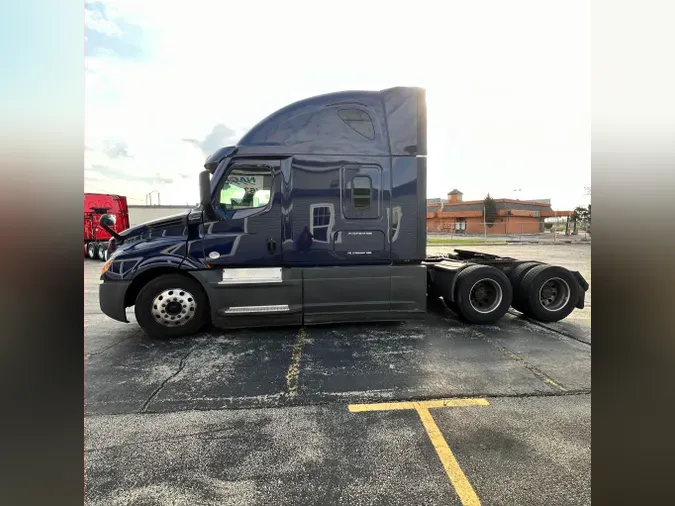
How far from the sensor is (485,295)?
6.11 meters

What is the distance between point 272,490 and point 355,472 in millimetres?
554

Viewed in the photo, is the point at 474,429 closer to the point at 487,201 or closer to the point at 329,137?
the point at 329,137

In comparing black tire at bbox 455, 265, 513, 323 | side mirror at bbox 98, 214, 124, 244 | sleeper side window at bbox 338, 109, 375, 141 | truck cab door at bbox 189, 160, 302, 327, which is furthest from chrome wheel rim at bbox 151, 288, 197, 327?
black tire at bbox 455, 265, 513, 323

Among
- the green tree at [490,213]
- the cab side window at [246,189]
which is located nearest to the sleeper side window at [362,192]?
the cab side window at [246,189]

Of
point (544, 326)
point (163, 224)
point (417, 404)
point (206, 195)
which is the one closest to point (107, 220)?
point (163, 224)

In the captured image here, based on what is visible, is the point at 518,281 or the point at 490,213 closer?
the point at 518,281

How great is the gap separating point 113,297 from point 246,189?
248 cm

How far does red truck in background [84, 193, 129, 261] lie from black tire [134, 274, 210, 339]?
42.5 ft

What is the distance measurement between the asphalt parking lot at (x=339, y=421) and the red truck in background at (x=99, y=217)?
1356 cm

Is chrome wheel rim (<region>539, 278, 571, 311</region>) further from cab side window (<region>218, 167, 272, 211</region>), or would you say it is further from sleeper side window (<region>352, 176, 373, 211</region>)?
cab side window (<region>218, 167, 272, 211</region>)

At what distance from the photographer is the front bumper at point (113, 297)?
5.12 m

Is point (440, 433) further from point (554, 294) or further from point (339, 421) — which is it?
point (554, 294)

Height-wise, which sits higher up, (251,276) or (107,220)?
(107,220)
